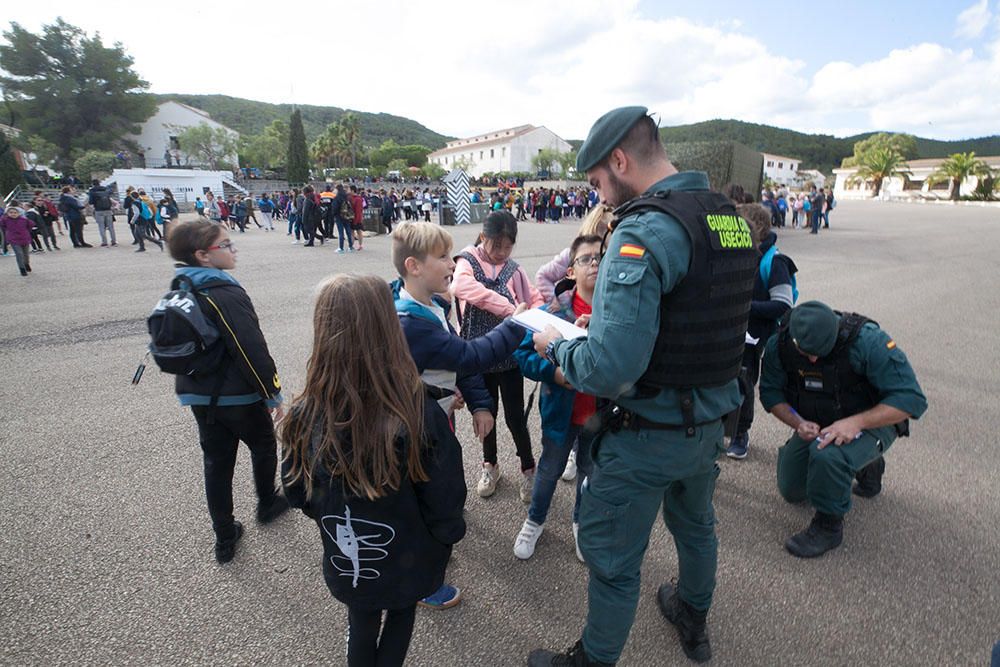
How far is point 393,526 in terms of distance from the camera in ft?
5.03

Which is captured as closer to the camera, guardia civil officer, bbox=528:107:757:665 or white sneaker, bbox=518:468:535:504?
guardia civil officer, bbox=528:107:757:665

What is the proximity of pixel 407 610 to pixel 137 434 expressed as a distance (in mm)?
3177

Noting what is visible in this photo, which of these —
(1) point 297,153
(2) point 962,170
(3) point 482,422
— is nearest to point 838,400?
(3) point 482,422

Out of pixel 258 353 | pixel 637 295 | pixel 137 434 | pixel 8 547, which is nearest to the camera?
pixel 637 295

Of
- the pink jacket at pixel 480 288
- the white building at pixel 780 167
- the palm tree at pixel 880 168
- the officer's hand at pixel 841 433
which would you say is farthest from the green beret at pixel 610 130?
the white building at pixel 780 167

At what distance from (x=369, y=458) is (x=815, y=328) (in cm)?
232

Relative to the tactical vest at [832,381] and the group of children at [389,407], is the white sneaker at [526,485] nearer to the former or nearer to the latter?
the group of children at [389,407]

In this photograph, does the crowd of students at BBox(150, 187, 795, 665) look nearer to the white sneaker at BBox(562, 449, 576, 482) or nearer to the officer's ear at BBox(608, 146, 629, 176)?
the white sneaker at BBox(562, 449, 576, 482)

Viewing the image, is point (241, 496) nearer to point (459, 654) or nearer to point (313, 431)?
point (459, 654)

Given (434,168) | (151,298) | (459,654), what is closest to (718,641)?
(459,654)

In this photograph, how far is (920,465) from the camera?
3410mm

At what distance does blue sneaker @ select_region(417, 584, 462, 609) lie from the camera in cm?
227

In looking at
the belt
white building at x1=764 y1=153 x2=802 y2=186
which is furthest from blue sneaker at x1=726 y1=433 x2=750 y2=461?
white building at x1=764 y1=153 x2=802 y2=186

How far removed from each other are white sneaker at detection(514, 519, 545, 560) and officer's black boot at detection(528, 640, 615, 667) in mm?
567
